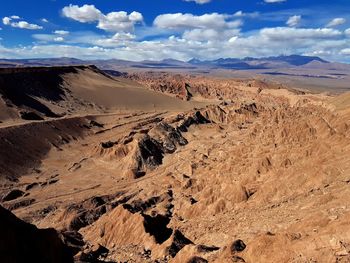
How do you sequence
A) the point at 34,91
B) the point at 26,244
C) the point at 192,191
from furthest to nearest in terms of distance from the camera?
the point at 34,91 → the point at 192,191 → the point at 26,244

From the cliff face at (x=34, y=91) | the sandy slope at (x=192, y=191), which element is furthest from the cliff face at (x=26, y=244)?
the cliff face at (x=34, y=91)

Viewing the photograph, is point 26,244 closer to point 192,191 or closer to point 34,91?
point 192,191

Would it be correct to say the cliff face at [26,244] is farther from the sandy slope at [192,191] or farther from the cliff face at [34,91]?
the cliff face at [34,91]

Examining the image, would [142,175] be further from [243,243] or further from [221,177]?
[243,243]

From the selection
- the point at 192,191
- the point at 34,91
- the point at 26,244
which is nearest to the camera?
the point at 26,244

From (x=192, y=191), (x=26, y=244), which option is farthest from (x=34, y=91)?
(x=26, y=244)

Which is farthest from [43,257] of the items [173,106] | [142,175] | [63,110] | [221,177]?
[173,106]

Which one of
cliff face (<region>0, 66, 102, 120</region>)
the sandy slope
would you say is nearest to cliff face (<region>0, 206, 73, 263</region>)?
the sandy slope

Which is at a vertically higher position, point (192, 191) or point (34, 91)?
point (34, 91)

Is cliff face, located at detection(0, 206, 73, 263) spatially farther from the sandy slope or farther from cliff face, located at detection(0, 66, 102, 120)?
cliff face, located at detection(0, 66, 102, 120)
